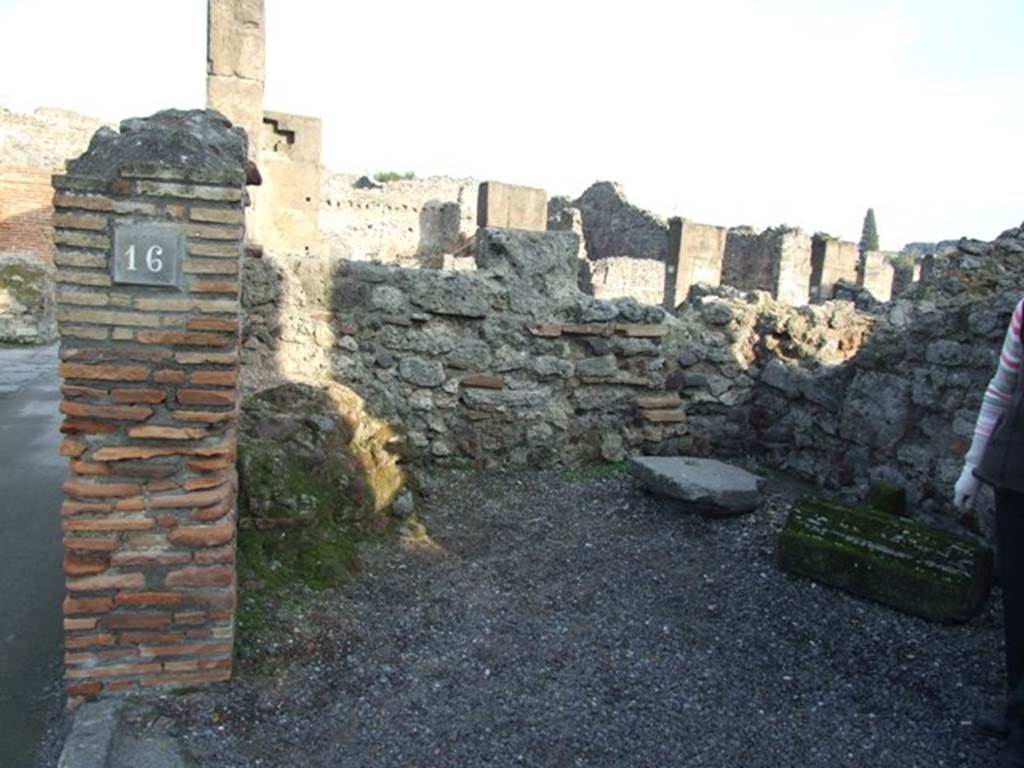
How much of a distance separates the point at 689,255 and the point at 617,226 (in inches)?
237

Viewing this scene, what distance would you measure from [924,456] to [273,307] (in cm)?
422

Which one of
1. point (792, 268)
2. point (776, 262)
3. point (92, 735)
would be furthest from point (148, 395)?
point (792, 268)

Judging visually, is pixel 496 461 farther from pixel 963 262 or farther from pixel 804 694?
pixel 963 262

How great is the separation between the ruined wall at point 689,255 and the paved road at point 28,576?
10.4m

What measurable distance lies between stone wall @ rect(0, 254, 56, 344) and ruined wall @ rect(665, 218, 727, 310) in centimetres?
1126

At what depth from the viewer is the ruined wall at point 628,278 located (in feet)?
48.5

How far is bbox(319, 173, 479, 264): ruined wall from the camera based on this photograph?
21.3m

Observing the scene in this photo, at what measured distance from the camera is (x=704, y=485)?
4453mm

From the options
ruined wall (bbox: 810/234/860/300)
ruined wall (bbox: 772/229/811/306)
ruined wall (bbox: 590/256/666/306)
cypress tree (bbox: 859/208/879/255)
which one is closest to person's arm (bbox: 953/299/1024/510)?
ruined wall (bbox: 590/256/666/306)

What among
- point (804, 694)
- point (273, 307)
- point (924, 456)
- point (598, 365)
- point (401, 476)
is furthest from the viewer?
point (598, 365)

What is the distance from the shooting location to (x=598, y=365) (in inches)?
217

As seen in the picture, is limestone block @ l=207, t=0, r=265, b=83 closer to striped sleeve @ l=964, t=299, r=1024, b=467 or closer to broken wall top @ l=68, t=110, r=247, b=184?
broken wall top @ l=68, t=110, r=247, b=184

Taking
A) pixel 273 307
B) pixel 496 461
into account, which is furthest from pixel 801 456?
pixel 273 307

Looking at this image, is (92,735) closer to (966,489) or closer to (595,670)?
(595,670)
